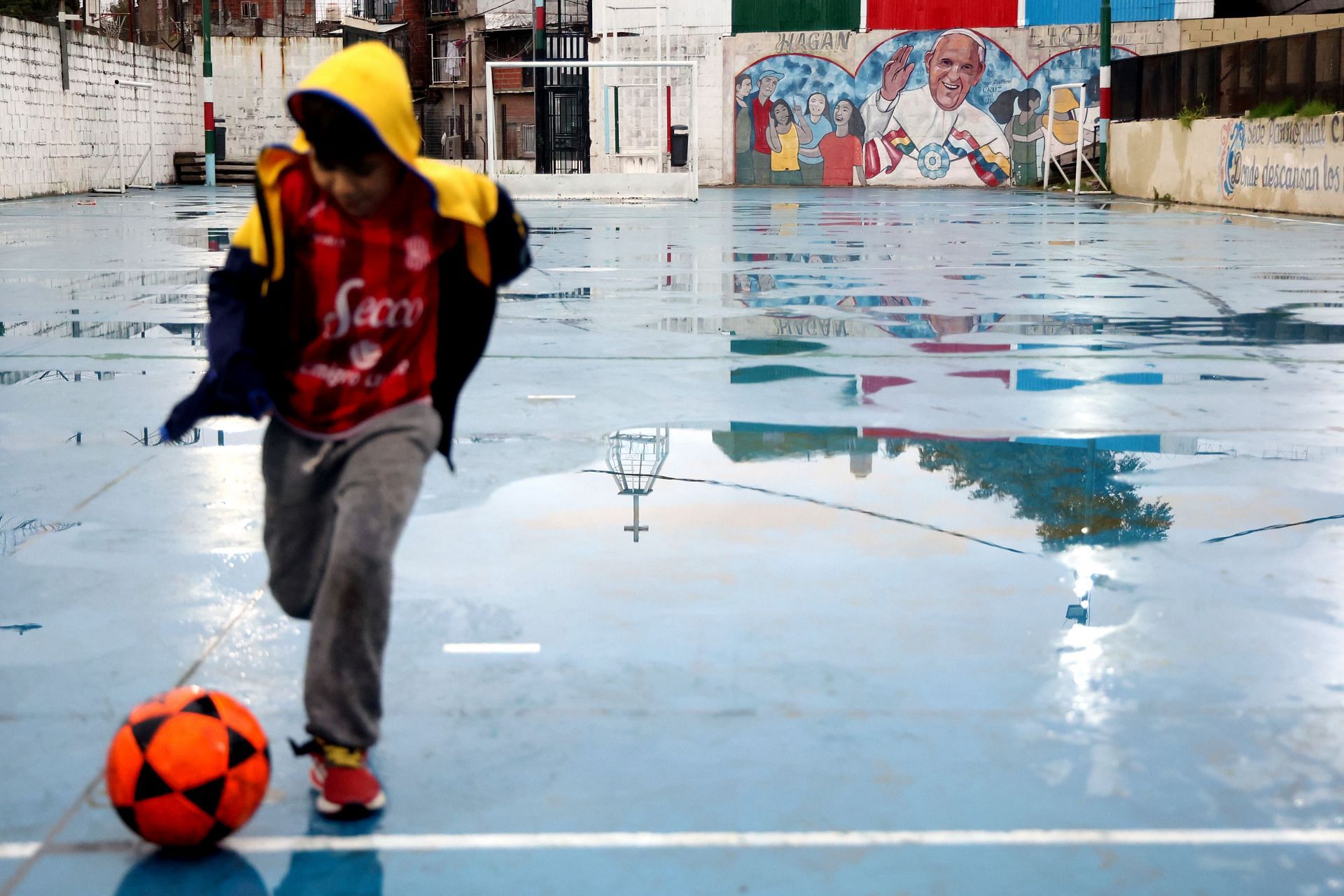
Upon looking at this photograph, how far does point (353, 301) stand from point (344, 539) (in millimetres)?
439

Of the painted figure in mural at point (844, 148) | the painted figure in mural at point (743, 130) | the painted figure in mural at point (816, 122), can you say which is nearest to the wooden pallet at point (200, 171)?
the painted figure in mural at point (743, 130)

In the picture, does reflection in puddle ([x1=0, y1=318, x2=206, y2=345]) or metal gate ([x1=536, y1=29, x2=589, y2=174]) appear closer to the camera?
reflection in puddle ([x1=0, y1=318, x2=206, y2=345])

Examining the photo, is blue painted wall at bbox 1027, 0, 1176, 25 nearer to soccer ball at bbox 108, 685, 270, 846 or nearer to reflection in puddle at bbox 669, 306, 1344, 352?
reflection in puddle at bbox 669, 306, 1344, 352

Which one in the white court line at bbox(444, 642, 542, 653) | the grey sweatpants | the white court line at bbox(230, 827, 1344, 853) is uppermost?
the grey sweatpants

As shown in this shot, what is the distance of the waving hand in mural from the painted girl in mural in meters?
2.58

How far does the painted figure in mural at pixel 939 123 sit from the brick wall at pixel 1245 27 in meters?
5.87

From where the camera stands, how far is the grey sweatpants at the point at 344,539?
2.89 meters

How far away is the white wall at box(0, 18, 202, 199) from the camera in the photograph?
108 feet

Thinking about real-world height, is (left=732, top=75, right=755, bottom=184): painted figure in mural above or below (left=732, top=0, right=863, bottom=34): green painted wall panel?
below

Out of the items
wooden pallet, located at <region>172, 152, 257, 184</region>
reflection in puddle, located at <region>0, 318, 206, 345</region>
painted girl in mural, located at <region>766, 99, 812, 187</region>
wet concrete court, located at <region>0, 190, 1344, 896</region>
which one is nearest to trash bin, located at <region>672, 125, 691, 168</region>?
painted girl in mural, located at <region>766, 99, 812, 187</region>

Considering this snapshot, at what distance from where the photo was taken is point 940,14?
152ft

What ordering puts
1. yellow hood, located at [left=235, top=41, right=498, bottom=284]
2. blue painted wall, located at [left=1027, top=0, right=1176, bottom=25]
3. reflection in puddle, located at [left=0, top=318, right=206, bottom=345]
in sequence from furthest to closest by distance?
blue painted wall, located at [left=1027, top=0, right=1176, bottom=25], reflection in puddle, located at [left=0, top=318, right=206, bottom=345], yellow hood, located at [left=235, top=41, right=498, bottom=284]

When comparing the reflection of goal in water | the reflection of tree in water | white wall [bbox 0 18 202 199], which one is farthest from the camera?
white wall [bbox 0 18 202 199]

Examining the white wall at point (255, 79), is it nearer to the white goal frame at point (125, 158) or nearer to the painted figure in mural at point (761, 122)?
the white goal frame at point (125, 158)
